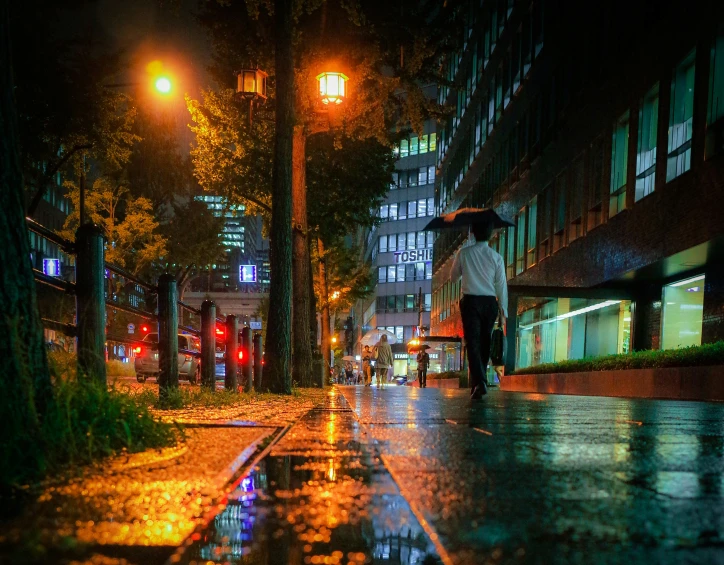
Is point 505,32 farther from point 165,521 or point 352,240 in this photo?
point 352,240

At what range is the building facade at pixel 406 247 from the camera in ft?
275

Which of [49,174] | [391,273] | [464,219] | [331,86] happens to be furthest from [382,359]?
[391,273]

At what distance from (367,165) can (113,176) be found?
2252 centimetres

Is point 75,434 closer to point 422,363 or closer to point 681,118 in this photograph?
point 681,118

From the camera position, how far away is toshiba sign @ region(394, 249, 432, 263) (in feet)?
278

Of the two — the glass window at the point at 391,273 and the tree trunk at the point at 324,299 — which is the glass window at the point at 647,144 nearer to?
the tree trunk at the point at 324,299

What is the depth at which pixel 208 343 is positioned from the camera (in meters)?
9.75

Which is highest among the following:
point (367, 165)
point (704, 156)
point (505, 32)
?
point (505, 32)

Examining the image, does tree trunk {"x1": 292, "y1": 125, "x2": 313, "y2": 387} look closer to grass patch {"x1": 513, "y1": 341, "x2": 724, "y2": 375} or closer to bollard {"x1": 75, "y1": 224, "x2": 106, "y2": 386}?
grass patch {"x1": 513, "y1": 341, "x2": 724, "y2": 375}

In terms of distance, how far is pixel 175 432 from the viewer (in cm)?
328

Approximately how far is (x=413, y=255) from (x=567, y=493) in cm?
8377

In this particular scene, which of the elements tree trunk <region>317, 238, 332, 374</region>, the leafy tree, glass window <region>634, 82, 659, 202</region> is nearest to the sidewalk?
glass window <region>634, 82, 659, 202</region>

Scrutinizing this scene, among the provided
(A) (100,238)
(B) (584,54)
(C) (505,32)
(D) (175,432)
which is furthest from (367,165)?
(D) (175,432)

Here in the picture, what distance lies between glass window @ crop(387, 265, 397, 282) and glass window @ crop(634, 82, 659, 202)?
228ft
